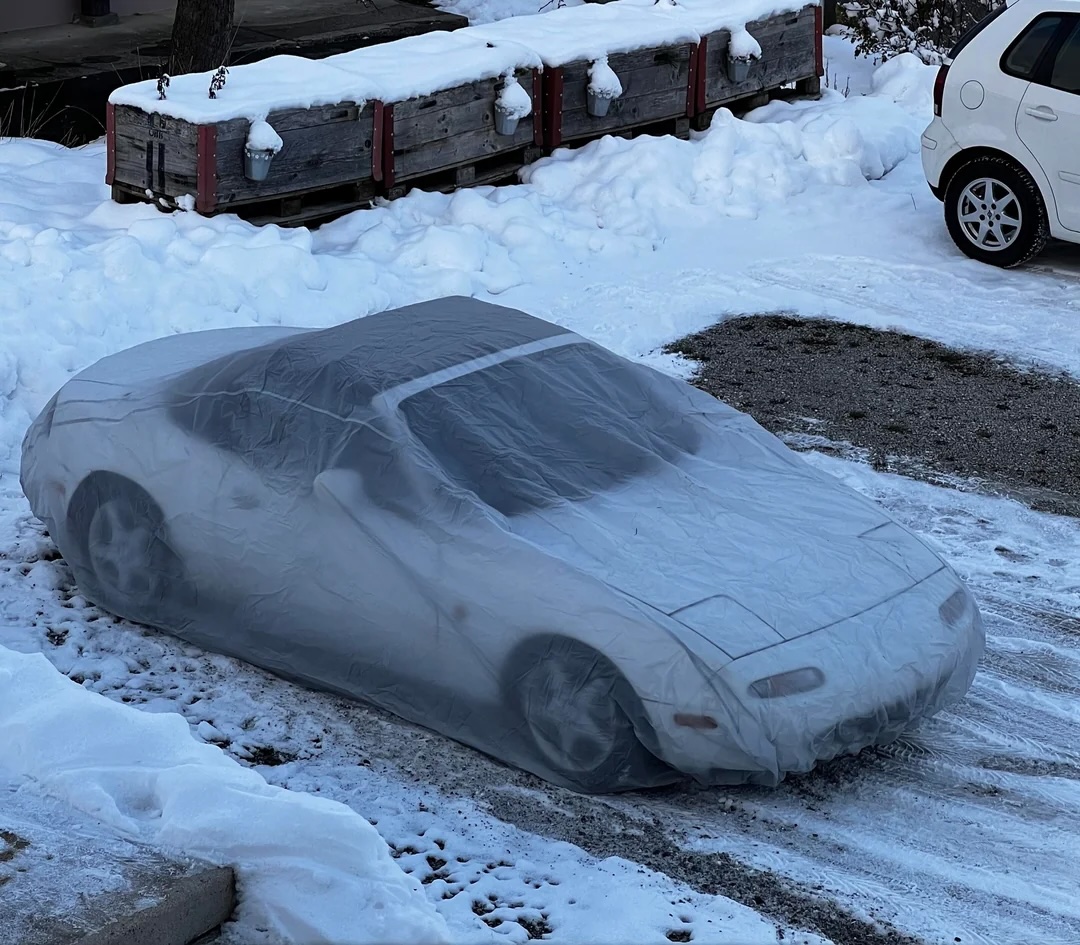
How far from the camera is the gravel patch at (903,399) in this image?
7.71 meters

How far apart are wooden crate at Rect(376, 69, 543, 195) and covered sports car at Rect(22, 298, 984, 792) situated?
5119mm

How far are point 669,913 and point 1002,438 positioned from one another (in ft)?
15.4

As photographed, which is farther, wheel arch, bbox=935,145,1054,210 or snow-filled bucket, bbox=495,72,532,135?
snow-filled bucket, bbox=495,72,532,135

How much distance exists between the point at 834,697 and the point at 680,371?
455 centimetres

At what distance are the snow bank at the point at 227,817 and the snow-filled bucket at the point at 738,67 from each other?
10112 millimetres

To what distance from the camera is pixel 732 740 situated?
178 inches

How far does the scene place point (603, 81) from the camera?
12000mm

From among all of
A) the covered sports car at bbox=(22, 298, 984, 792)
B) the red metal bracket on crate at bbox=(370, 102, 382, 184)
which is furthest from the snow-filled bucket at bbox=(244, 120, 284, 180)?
the covered sports car at bbox=(22, 298, 984, 792)

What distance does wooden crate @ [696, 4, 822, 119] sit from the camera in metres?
13.1

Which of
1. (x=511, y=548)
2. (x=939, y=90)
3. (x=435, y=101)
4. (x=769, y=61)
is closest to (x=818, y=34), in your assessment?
(x=769, y=61)

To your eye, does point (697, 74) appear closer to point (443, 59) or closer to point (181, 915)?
point (443, 59)

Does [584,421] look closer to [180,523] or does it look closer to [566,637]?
[566,637]

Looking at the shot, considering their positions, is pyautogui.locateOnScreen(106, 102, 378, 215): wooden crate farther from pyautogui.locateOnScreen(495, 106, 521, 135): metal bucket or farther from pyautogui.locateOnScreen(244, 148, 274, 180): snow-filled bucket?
pyautogui.locateOnScreen(495, 106, 521, 135): metal bucket

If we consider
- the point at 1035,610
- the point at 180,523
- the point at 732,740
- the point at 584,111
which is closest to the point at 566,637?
the point at 732,740
